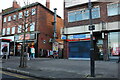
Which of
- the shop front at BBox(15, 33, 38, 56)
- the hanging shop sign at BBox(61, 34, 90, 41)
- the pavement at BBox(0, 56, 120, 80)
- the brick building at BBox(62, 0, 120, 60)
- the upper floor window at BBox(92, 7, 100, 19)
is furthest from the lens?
the shop front at BBox(15, 33, 38, 56)

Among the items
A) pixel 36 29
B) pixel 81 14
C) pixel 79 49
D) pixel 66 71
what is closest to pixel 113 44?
pixel 79 49

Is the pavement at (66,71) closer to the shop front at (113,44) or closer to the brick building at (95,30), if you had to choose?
the shop front at (113,44)

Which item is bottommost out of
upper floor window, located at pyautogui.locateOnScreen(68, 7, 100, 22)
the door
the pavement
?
the pavement

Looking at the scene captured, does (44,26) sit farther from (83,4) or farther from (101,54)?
(101,54)

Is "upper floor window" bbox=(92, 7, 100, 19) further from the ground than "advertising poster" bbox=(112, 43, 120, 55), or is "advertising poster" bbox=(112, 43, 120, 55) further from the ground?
"upper floor window" bbox=(92, 7, 100, 19)

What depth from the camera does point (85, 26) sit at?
1548 centimetres

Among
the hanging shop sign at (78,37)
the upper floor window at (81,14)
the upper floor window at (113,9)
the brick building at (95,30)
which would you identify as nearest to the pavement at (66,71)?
the brick building at (95,30)

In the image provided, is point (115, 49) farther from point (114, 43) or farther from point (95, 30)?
point (95, 30)

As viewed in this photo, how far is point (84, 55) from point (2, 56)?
10844mm

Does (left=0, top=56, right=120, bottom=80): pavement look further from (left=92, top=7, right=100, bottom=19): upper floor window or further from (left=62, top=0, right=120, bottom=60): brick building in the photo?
(left=92, top=7, right=100, bottom=19): upper floor window

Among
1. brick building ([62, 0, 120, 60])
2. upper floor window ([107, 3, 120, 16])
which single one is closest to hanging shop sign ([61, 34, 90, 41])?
brick building ([62, 0, 120, 60])

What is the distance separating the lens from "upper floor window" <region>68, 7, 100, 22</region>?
51.3 feet

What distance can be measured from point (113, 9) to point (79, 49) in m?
6.80

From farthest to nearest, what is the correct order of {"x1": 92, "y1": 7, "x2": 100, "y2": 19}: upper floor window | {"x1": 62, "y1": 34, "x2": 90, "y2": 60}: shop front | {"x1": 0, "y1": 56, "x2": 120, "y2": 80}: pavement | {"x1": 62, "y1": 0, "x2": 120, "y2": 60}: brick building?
{"x1": 62, "y1": 34, "x2": 90, "y2": 60}: shop front
{"x1": 92, "y1": 7, "x2": 100, "y2": 19}: upper floor window
{"x1": 62, "y1": 0, "x2": 120, "y2": 60}: brick building
{"x1": 0, "y1": 56, "x2": 120, "y2": 80}: pavement
